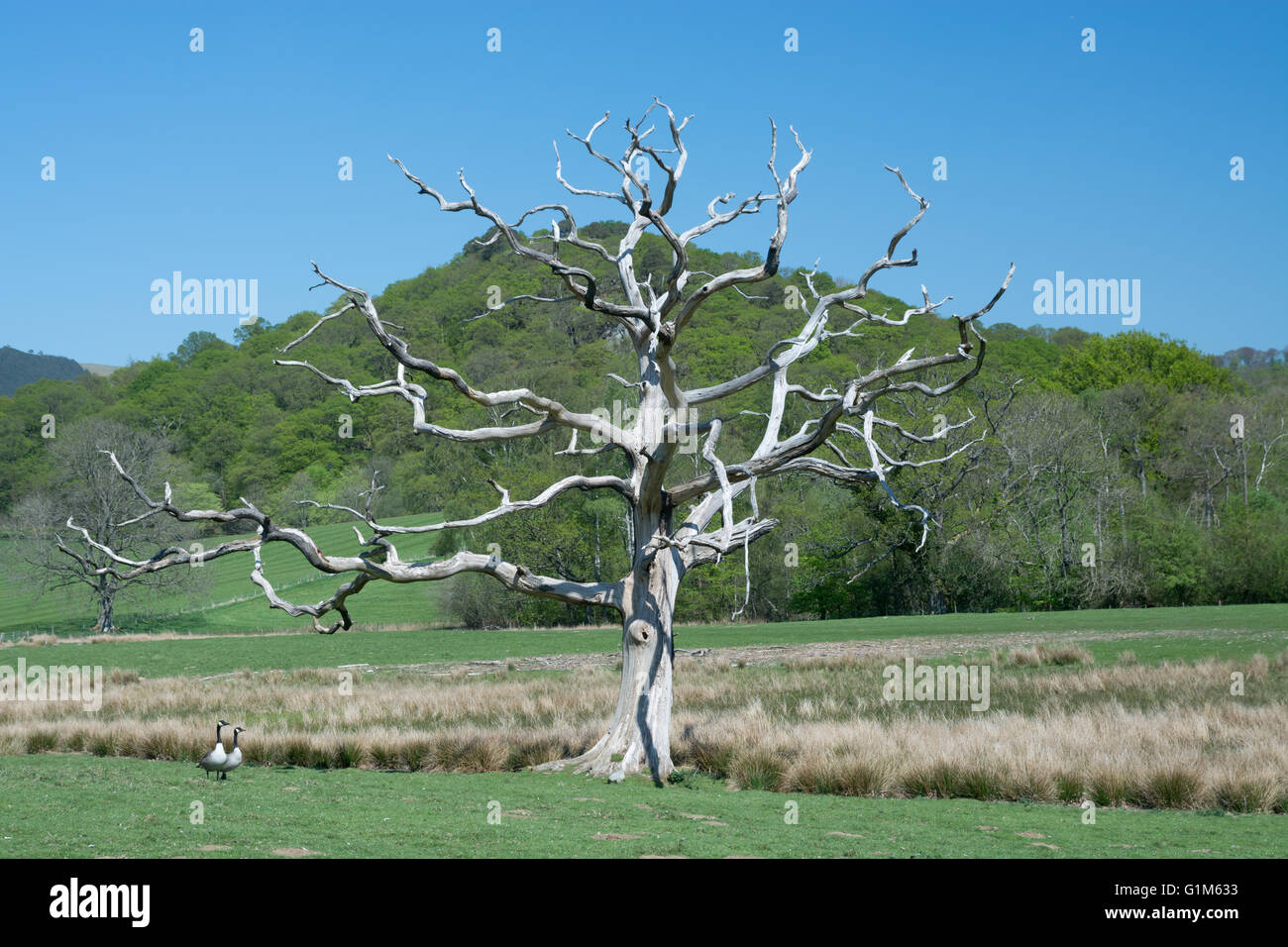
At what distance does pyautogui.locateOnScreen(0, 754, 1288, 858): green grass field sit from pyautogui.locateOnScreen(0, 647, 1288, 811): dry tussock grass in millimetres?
681

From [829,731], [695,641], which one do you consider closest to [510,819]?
[829,731]

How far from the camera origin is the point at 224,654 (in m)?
43.5

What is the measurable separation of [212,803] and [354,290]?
6732mm

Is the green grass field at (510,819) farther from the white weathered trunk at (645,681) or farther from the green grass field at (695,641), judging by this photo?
the green grass field at (695,641)

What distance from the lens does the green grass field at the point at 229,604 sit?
2655 inches

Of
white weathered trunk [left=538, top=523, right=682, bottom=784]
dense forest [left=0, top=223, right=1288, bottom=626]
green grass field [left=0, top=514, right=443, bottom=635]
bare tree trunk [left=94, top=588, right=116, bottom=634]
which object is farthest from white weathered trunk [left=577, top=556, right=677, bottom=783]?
bare tree trunk [left=94, top=588, right=116, bottom=634]

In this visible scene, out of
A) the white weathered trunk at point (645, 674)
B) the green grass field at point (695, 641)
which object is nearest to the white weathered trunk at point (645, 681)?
the white weathered trunk at point (645, 674)

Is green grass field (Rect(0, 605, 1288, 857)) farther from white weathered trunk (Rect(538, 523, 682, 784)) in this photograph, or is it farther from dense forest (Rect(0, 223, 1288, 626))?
dense forest (Rect(0, 223, 1288, 626))

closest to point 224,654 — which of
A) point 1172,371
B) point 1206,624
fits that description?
point 1206,624

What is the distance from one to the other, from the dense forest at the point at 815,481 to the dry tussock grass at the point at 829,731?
7053 mm

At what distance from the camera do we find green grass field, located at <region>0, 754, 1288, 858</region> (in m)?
9.62

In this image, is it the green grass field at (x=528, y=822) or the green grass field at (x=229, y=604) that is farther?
the green grass field at (x=229, y=604)

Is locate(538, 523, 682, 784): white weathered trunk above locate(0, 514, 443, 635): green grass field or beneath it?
above
